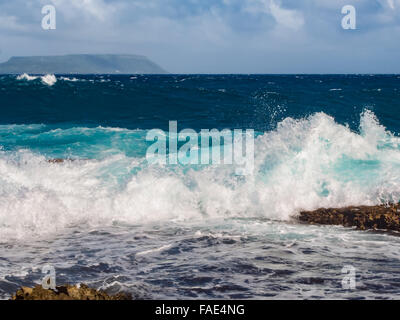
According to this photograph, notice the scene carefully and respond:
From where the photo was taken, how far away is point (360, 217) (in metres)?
7.83

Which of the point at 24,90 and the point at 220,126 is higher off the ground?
the point at 24,90

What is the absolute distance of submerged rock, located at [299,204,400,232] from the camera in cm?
757

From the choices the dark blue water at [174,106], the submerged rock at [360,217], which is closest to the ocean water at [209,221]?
the submerged rock at [360,217]

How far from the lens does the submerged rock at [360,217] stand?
7570 mm

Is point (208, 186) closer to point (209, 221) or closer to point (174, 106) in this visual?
point (209, 221)

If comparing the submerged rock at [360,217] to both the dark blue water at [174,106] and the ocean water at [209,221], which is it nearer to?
the ocean water at [209,221]

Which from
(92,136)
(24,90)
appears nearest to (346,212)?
(92,136)

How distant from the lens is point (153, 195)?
9.20 m

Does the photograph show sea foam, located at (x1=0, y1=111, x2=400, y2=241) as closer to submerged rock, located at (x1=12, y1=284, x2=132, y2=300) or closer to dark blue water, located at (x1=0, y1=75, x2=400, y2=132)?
submerged rock, located at (x1=12, y1=284, x2=132, y2=300)

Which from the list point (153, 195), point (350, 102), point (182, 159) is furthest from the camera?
point (350, 102)

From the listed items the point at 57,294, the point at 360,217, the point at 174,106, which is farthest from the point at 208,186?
the point at 174,106

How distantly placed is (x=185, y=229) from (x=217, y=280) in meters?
2.41

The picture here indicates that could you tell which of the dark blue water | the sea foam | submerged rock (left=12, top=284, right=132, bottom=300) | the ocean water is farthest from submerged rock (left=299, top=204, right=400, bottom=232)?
the dark blue water
